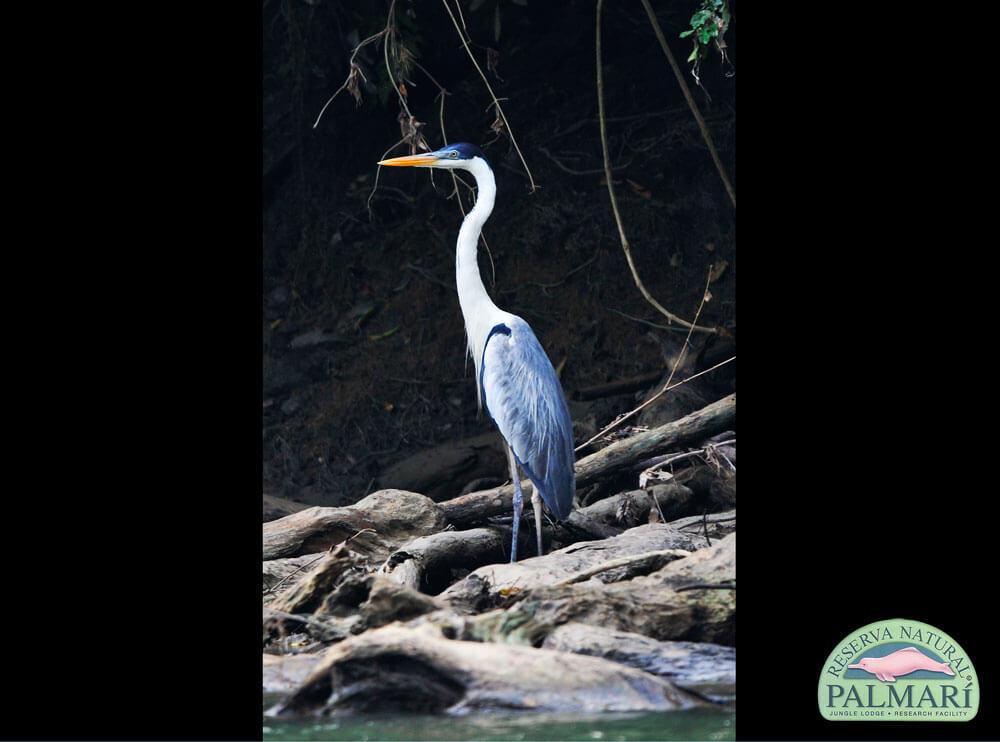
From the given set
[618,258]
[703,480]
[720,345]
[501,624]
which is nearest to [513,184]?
[618,258]

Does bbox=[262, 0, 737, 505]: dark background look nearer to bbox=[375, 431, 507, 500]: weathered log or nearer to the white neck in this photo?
bbox=[375, 431, 507, 500]: weathered log

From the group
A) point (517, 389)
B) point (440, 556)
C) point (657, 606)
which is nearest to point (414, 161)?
point (517, 389)

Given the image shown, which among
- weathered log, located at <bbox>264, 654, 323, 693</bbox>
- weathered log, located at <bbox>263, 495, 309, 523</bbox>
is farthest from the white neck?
weathered log, located at <bbox>264, 654, 323, 693</bbox>

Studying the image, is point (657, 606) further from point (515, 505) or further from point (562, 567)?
point (515, 505)

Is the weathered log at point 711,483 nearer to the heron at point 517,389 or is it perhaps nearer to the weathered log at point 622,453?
the weathered log at point 622,453

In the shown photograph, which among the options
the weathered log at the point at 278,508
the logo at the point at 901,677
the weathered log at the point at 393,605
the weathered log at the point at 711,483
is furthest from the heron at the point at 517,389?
the logo at the point at 901,677

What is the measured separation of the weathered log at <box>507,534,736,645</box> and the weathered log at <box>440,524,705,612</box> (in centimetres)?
17

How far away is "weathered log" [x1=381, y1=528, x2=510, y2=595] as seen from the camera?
4.89 m

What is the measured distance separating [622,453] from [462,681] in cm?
169

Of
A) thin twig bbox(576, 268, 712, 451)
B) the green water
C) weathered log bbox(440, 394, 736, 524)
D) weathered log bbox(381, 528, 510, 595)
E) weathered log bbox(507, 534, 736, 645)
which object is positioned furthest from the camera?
thin twig bbox(576, 268, 712, 451)

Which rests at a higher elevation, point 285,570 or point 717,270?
point 717,270

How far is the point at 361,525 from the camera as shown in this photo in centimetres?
518

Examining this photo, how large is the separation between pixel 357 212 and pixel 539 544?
2.29 metres

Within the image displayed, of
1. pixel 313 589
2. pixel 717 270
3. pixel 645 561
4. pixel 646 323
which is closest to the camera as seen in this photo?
pixel 645 561
